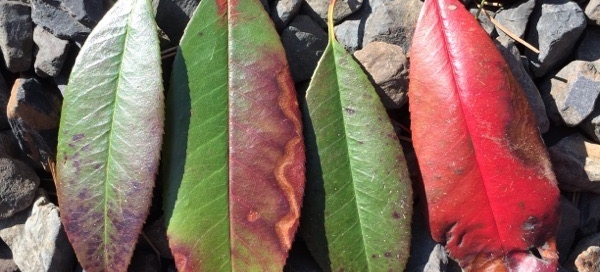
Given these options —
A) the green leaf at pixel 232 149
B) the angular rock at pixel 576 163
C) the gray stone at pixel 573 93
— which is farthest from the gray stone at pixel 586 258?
the green leaf at pixel 232 149

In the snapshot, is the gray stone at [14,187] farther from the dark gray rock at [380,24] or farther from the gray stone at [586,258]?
the gray stone at [586,258]

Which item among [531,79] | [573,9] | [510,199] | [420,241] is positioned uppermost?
[573,9]

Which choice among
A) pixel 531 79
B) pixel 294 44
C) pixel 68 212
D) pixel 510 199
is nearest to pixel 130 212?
pixel 68 212

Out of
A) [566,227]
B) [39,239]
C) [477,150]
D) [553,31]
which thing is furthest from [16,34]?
[566,227]

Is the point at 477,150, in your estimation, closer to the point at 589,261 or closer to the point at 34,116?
the point at 589,261

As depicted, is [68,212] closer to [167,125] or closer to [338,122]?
[167,125]

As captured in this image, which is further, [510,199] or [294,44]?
[294,44]
